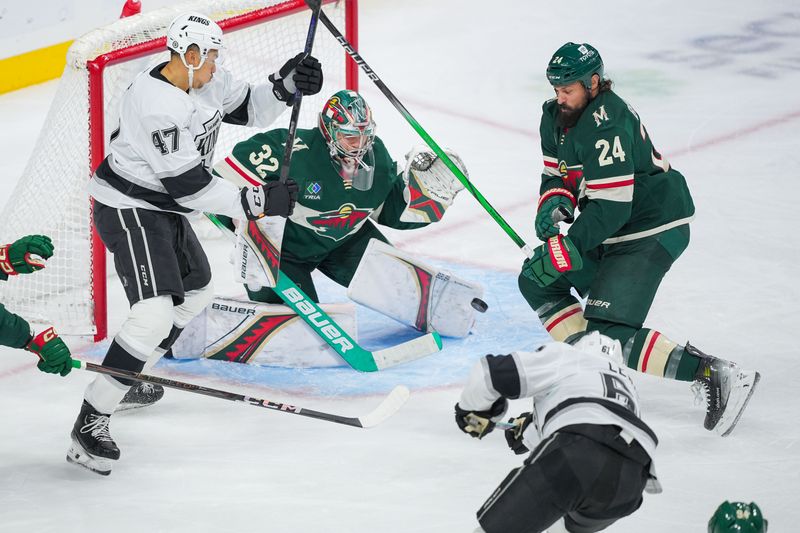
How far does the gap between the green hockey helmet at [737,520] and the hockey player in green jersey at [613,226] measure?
1.37 metres

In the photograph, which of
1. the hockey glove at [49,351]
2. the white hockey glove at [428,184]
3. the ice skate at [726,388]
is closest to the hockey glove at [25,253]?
the hockey glove at [49,351]

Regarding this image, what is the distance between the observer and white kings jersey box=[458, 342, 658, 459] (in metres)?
2.57

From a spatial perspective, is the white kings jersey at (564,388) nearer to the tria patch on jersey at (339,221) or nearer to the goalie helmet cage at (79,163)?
the tria patch on jersey at (339,221)

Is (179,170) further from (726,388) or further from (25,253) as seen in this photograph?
(726,388)

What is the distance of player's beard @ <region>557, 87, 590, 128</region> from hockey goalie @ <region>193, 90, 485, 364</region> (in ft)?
2.00

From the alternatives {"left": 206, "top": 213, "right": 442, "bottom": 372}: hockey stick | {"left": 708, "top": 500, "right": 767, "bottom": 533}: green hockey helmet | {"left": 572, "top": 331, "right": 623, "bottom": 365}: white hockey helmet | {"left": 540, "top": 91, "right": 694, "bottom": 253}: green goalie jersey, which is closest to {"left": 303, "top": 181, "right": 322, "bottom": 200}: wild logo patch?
{"left": 206, "top": 213, "right": 442, "bottom": 372}: hockey stick

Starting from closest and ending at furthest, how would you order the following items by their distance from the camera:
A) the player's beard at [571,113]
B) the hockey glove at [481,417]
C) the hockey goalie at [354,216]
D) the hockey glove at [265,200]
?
the hockey glove at [481,417], the hockey glove at [265,200], the player's beard at [571,113], the hockey goalie at [354,216]

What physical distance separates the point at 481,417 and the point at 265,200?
3.62 ft

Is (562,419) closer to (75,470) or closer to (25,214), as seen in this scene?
(75,470)

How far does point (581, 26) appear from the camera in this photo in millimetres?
7730

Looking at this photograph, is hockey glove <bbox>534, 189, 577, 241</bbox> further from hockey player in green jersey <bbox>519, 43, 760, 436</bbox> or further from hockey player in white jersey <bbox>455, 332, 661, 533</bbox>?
hockey player in white jersey <bbox>455, 332, 661, 533</bbox>

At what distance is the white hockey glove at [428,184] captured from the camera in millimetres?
4207

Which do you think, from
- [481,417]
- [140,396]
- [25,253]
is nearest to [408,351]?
[140,396]

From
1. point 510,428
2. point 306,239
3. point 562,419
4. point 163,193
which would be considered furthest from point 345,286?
point 562,419
